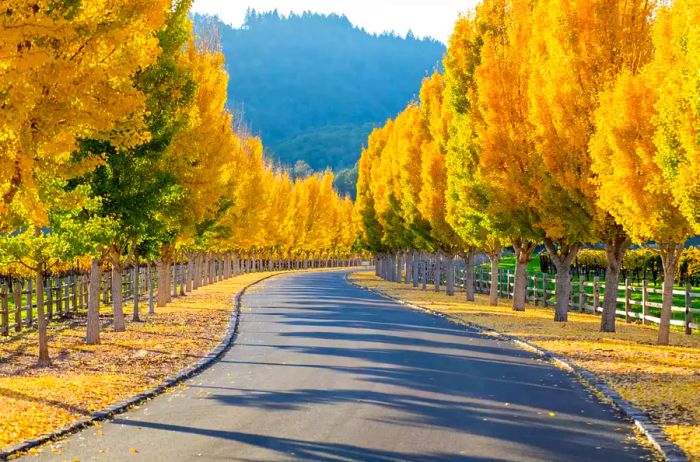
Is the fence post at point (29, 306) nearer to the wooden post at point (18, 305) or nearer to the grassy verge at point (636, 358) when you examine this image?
the wooden post at point (18, 305)

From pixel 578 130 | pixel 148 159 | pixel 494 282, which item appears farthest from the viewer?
pixel 494 282

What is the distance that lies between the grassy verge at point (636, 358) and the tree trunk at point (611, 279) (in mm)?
352

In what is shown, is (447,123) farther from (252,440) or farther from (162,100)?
(252,440)

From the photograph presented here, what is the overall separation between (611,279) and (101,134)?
15.8 metres

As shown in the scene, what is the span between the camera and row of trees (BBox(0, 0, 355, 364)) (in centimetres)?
1095

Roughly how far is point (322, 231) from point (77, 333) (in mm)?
77846

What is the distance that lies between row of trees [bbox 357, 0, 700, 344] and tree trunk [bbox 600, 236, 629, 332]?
0.12 ft

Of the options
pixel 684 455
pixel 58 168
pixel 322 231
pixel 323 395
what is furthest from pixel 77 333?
pixel 322 231

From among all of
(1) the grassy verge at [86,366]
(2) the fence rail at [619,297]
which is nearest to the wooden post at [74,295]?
(1) the grassy verge at [86,366]

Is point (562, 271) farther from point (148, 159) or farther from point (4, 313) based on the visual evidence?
point (4, 313)

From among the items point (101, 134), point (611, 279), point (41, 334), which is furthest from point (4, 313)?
point (611, 279)

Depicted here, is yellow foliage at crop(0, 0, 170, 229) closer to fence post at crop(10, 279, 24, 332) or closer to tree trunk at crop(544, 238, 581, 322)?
fence post at crop(10, 279, 24, 332)

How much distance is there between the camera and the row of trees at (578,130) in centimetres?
1684

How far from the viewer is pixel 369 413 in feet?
36.9
